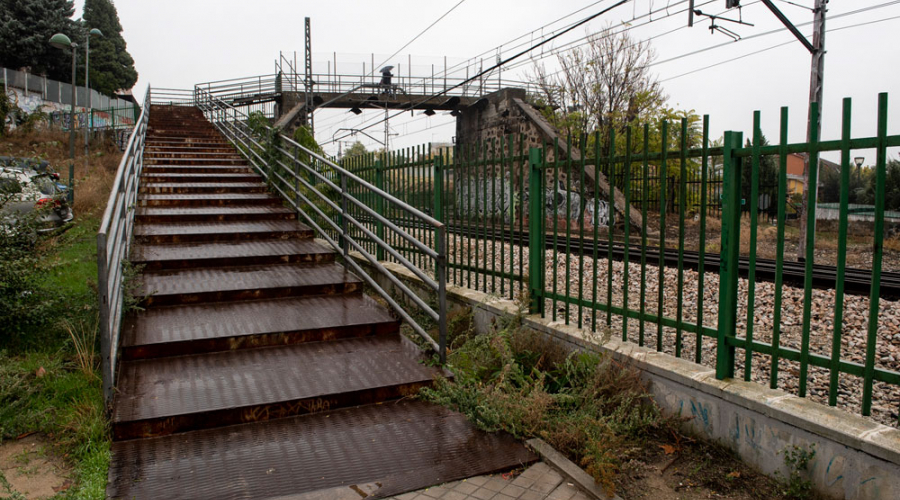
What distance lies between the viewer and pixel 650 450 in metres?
3.58

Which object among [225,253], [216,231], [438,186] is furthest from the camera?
[216,231]

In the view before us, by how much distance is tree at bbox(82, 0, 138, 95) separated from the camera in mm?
47969

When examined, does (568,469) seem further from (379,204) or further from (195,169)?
(195,169)

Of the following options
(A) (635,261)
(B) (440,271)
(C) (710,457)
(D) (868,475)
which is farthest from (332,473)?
(A) (635,261)

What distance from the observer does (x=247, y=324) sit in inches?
200

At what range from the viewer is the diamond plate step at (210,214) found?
8.17 m

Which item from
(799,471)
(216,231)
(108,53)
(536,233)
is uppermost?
(108,53)

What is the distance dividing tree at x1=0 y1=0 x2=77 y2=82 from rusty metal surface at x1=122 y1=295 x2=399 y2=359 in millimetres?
44419

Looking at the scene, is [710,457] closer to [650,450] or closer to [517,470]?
[650,450]

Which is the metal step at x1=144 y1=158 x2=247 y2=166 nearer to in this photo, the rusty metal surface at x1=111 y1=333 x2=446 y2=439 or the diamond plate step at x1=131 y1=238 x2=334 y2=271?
the diamond plate step at x1=131 y1=238 x2=334 y2=271

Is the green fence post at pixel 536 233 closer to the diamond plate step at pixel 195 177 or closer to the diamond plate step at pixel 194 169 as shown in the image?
the diamond plate step at pixel 195 177

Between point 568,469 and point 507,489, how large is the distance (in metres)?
0.39

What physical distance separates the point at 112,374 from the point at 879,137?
4.61 m

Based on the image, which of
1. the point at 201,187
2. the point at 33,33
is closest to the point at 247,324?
the point at 201,187
